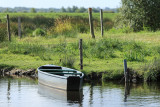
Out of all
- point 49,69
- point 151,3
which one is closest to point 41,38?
point 151,3

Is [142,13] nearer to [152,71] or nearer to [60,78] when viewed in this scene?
[152,71]

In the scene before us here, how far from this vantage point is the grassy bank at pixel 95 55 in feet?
74.3

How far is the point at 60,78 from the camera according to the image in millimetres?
20219

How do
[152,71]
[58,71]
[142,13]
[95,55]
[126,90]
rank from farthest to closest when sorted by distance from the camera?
[142,13], [95,55], [58,71], [152,71], [126,90]

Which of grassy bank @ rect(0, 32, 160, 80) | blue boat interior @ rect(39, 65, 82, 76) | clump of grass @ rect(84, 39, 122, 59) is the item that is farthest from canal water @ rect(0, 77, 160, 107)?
clump of grass @ rect(84, 39, 122, 59)

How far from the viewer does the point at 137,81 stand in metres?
22.0

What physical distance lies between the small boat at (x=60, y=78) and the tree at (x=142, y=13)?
17703 mm

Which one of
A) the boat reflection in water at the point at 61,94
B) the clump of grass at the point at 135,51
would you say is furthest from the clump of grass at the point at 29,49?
the boat reflection in water at the point at 61,94

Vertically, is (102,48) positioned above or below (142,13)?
below

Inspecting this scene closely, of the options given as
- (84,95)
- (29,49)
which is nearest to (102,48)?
(29,49)

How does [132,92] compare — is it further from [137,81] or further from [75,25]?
[75,25]

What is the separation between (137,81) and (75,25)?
662 inches

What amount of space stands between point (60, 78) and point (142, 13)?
815 inches

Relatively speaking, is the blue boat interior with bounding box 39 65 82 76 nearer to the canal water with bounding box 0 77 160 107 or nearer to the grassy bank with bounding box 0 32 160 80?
the canal water with bounding box 0 77 160 107
